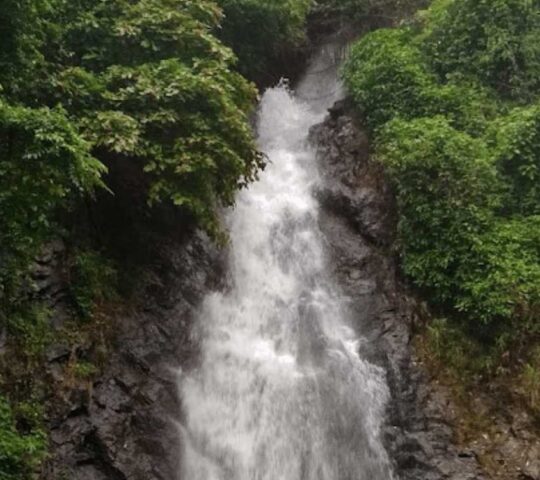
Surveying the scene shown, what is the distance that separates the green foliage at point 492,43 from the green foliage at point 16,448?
1222 centimetres

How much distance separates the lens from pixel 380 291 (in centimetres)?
1248

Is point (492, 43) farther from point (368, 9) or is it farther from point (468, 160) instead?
point (368, 9)

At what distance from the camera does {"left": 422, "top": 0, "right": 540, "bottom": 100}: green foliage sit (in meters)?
15.0

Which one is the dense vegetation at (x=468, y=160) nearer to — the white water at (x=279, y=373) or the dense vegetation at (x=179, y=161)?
the dense vegetation at (x=179, y=161)

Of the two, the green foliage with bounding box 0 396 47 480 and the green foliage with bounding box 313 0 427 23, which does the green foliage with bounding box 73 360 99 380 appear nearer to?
the green foliage with bounding box 0 396 47 480

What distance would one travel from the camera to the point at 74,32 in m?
11.7

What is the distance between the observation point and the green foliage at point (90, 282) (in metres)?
9.87

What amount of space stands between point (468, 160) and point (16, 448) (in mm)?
9173

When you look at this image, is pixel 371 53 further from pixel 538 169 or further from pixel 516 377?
pixel 516 377

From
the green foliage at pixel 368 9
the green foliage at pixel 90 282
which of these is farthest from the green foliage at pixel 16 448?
the green foliage at pixel 368 9

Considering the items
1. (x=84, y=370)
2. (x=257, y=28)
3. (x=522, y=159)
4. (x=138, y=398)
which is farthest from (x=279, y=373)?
(x=257, y=28)

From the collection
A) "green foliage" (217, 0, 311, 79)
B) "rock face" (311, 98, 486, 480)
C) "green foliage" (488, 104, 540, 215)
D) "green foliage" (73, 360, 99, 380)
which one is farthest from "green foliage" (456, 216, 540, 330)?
"green foliage" (217, 0, 311, 79)

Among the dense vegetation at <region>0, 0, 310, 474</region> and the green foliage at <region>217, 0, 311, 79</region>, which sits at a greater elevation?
the green foliage at <region>217, 0, 311, 79</region>

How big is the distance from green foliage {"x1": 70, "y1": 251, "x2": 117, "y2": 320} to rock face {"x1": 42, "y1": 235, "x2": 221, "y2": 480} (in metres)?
0.51
